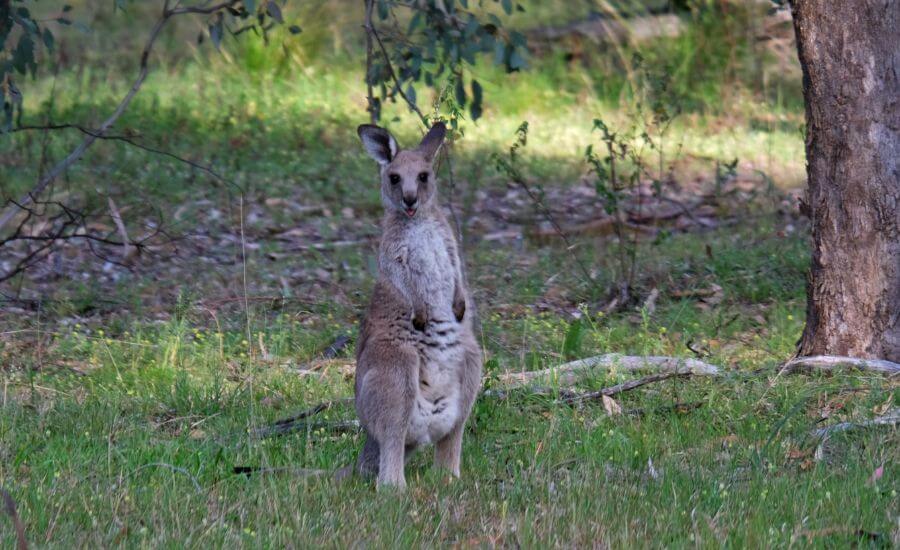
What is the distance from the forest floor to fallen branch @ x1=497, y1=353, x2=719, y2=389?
7 cm

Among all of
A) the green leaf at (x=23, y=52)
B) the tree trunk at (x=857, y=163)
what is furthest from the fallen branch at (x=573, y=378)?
the green leaf at (x=23, y=52)

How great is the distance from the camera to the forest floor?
411 cm

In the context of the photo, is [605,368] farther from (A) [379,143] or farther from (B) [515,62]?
(A) [379,143]

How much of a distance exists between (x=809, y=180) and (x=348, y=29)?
1058 cm

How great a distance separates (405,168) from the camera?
482cm

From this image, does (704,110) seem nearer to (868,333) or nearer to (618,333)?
(618,333)

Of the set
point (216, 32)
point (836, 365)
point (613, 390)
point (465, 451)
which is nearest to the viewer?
point (465, 451)

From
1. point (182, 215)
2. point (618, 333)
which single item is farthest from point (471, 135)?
point (618, 333)

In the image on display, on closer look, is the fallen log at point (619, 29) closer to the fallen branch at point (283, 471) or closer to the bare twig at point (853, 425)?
the bare twig at point (853, 425)

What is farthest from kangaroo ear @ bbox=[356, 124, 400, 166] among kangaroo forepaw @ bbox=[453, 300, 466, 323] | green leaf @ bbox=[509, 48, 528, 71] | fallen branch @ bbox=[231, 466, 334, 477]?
green leaf @ bbox=[509, 48, 528, 71]

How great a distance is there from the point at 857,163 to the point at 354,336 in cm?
293

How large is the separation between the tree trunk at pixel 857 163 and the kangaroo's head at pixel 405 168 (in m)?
2.04

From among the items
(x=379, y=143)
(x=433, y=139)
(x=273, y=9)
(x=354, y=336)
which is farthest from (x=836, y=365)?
(x=273, y=9)

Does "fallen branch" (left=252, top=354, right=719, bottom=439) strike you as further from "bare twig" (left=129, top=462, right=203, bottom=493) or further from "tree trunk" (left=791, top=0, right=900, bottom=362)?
"tree trunk" (left=791, top=0, right=900, bottom=362)
